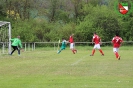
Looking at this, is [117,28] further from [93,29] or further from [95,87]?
[95,87]

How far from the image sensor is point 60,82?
41.3ft

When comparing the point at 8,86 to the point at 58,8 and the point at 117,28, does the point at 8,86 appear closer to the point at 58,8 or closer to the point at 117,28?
the point at 117,28

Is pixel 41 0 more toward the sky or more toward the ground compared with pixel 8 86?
more toward the sky

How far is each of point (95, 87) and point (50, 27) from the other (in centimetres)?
5568

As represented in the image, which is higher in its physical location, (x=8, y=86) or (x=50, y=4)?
(x=50, y=4)

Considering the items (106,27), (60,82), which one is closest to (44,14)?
(106,27)

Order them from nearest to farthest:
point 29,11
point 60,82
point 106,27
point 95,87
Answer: point 95,87, point 60,82, point 106,27, point 29,11

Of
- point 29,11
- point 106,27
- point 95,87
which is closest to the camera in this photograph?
point 95,87

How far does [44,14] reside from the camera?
7106 centimetres

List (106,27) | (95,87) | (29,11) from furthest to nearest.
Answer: (29,11), (106,27), (95,87)

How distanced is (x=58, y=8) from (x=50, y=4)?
7.07 ft

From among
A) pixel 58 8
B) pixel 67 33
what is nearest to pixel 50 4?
pixel 58 8

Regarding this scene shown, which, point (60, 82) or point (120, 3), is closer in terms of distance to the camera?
point (60, 82)

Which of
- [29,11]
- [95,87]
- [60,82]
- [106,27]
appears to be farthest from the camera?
[29,11]
